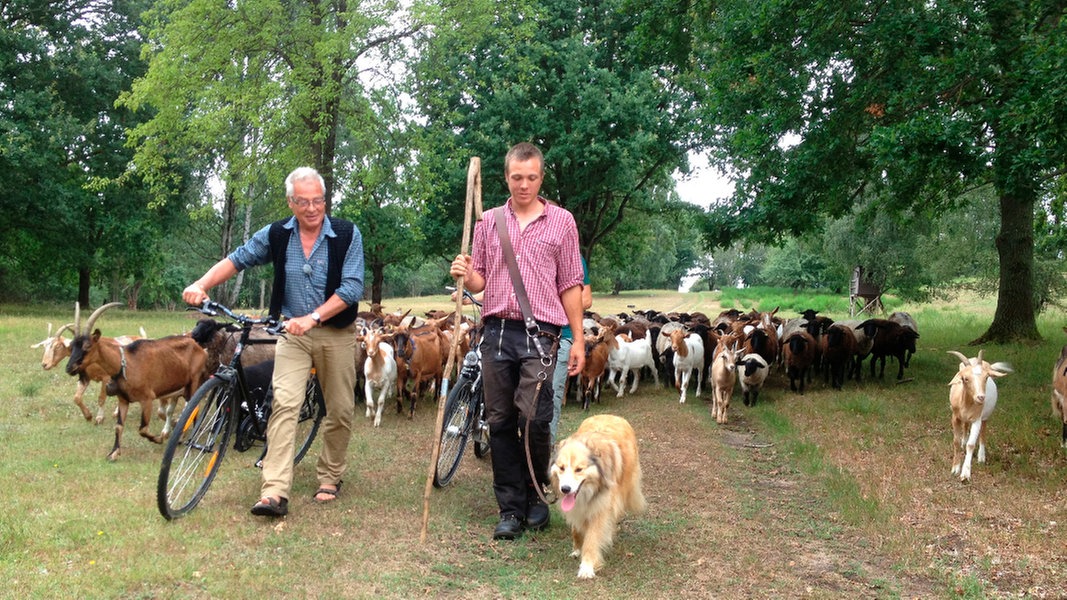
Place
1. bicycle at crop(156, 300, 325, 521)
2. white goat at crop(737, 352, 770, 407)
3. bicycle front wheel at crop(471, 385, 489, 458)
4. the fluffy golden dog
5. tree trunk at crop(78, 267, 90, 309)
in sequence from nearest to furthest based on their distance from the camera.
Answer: the fluffy golden dog, bicycle at crop(156, 300, 325, 521), bicycle front wheel at crop(471, 385, 489, 458), white goat at crop(737, 352, 770, 407), tree trunk at crop(78, 267, 90, 309)

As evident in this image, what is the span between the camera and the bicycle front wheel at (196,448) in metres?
5.07

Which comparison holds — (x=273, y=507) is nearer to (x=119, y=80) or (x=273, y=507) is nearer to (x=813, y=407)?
(x=813, y=407)

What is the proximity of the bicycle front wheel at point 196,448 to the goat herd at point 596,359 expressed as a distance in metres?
1.04

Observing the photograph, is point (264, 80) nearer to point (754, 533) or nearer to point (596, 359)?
point (596, 359)

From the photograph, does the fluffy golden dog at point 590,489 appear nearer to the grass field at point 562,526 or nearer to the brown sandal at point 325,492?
the grass field at point 562,526

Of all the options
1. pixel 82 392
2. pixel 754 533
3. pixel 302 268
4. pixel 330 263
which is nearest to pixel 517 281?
pixel 330 263

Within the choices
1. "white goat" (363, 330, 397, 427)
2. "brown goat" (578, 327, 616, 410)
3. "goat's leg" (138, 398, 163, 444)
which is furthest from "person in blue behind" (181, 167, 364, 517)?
"brown goat" (578, 327, 616, 410)

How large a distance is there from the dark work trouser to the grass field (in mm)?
398

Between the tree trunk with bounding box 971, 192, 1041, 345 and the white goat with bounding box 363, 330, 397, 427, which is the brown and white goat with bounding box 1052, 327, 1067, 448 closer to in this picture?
the white goat with bounding box 363, 330, 397, 427

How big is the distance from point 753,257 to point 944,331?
260ft

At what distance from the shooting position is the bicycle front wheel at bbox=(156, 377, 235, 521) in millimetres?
5070

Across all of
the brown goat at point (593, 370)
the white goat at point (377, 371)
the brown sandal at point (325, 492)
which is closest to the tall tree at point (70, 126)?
the white goat at point (377, 371)

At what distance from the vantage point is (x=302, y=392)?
5.43 metres

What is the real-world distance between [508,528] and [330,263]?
2.17 metres
